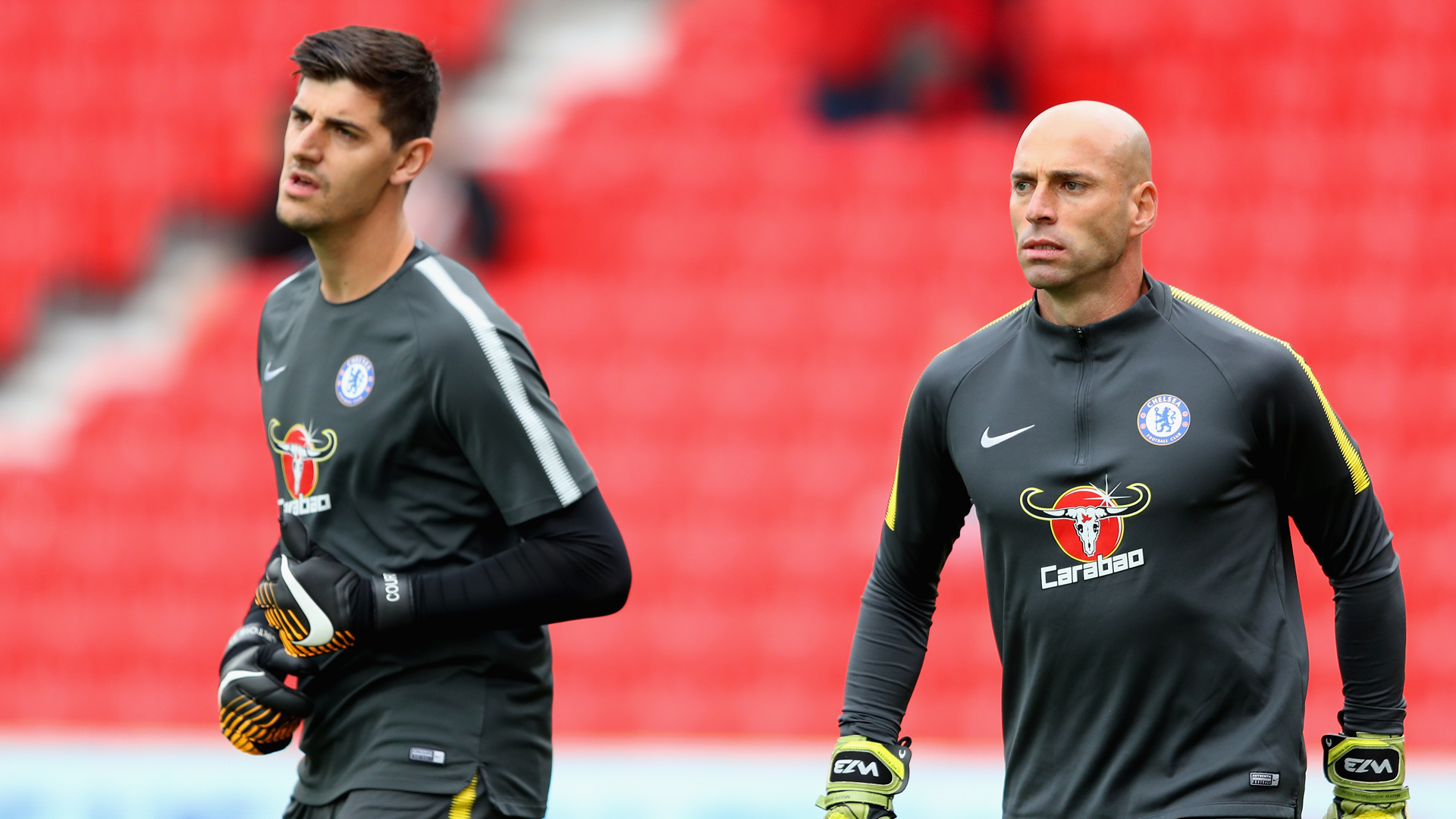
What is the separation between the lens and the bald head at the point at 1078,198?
8.95ft

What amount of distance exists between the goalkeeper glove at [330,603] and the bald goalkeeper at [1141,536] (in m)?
0.81

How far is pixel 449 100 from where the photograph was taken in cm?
1103

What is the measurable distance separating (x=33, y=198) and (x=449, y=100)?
105 inches

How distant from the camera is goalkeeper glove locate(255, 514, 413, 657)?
2.83 m

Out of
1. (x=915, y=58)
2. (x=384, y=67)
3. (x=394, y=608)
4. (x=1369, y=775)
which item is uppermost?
(x=915, y=58)

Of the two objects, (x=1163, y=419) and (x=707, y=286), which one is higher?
(x=707, y=286)

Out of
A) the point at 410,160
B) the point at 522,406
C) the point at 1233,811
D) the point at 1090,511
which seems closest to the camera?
the point at 1233,811

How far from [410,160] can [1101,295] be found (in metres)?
1.31

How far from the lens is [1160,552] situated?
264 centimetres

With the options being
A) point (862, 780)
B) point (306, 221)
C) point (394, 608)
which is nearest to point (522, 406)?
point (394, 608)

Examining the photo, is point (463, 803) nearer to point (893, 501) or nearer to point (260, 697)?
point (260, 697)

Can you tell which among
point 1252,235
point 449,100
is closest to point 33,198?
point 449,100

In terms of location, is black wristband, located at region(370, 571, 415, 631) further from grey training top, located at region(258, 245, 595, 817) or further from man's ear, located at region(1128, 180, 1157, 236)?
man's ear, located at region(1128, 180, 1157, 236)

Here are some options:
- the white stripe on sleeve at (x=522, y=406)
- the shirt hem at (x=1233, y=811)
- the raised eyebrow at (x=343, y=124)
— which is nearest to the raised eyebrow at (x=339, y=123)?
the raised eyebrow at (x=343, y=124)
